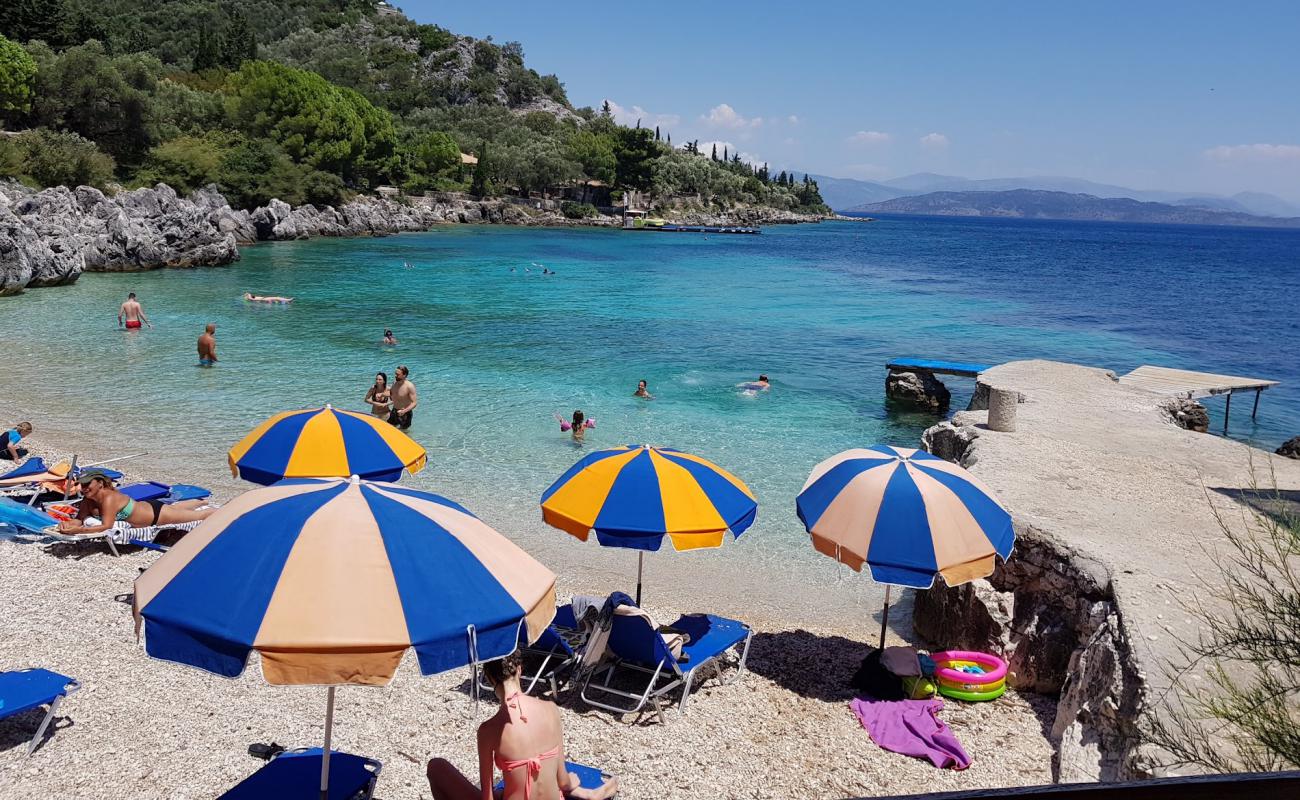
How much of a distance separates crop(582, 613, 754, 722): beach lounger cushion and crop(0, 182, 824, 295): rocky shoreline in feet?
98.4

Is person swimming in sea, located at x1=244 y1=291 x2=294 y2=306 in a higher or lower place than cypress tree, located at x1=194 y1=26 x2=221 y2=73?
lower

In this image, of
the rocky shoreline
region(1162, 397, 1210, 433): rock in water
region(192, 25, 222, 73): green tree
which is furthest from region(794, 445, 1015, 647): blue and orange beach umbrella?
region(192, 25, 222, 73): green tree

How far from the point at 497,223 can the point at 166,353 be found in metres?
72.3

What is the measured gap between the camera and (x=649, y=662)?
7.08m

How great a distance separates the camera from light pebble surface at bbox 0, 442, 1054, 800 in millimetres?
5766

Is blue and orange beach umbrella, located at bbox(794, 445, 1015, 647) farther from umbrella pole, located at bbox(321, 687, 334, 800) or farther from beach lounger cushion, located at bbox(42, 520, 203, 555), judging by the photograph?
beach lounger cushion, located at bbox(42, 520, 203, 555)

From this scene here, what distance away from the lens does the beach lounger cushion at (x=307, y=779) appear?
467cm

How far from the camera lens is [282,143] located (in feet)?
226

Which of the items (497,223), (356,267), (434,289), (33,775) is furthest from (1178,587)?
(497,223)

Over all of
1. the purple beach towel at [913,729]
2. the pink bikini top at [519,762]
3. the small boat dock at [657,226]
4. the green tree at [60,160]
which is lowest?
the purple beach towel at [913,729]

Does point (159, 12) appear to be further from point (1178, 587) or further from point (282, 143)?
point (1178, 587)

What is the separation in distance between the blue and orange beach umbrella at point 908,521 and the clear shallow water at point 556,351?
4.03 meters

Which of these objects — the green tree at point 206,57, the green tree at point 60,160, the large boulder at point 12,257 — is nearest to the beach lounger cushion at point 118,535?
the large boulder at point 12,257

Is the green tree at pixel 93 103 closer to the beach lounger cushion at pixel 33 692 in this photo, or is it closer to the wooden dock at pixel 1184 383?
the wooden dock at pixel 1184 383
